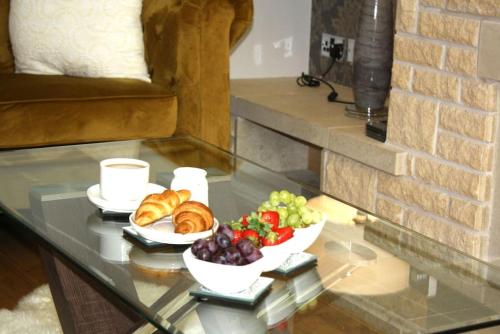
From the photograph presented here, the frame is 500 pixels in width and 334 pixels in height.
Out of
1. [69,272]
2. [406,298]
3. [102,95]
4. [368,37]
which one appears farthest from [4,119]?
[406,298]

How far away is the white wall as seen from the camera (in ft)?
12.4

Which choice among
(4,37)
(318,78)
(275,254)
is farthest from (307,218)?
(318,78)

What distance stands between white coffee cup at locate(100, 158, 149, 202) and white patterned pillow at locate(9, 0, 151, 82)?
1.24 metres

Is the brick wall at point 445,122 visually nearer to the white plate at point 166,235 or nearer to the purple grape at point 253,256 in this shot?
the white plate at point 166,235

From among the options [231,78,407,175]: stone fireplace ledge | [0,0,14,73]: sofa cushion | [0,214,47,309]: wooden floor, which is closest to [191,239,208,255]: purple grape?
[0,214,47,309]: wooden floor

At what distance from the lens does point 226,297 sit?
1.32 metres

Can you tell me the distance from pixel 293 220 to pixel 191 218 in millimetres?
174

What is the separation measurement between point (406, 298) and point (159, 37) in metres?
1.80

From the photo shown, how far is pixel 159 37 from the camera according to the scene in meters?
2.97

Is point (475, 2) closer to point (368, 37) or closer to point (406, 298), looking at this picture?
point (368, 37)

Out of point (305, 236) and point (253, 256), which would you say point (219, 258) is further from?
point (305, 236)

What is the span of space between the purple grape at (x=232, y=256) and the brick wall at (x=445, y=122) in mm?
1167

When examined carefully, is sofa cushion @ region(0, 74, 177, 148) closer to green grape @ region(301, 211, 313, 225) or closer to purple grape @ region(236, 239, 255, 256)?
green grape @ region(301, 211, 313, 225)

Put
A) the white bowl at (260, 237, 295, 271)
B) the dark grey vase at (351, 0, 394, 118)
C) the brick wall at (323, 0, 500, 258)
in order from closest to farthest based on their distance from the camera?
the white bowl at (260, 237, 295, 271)
the brick wall at (323, 0, 500, 258)
the dark grey vase at (351, 0, 394, 118)
